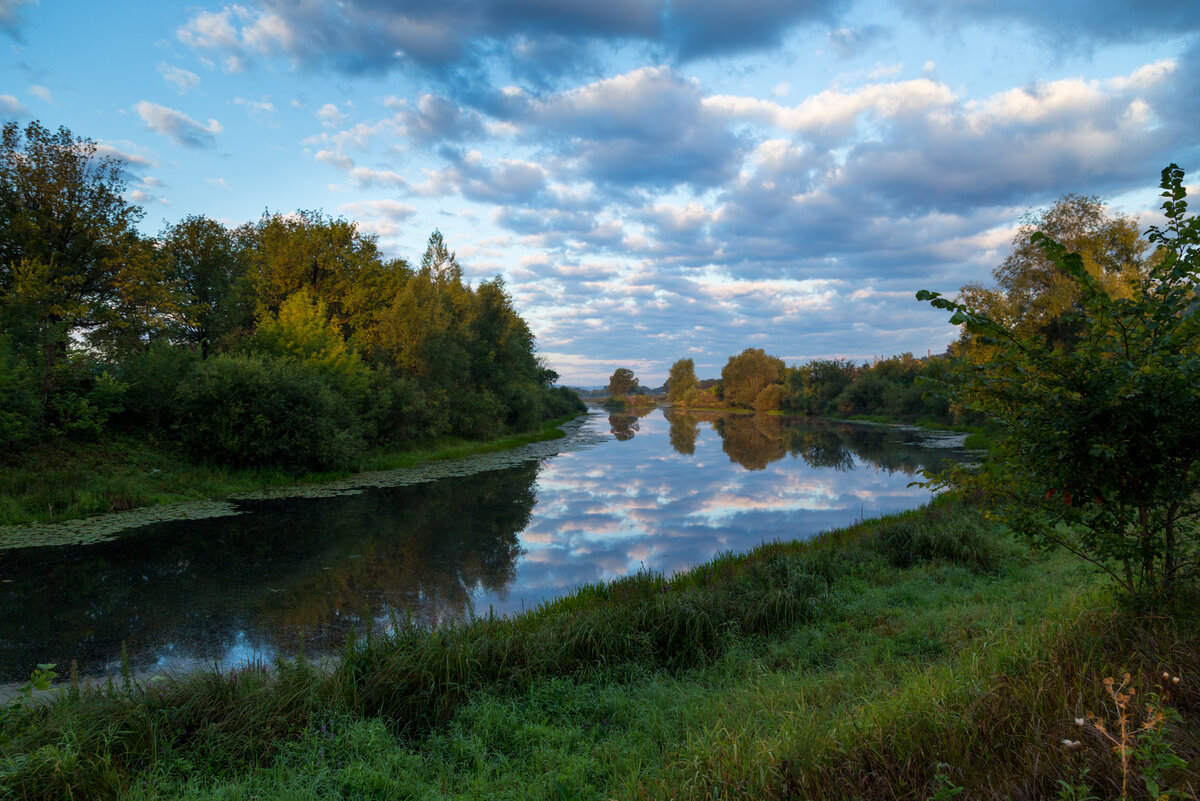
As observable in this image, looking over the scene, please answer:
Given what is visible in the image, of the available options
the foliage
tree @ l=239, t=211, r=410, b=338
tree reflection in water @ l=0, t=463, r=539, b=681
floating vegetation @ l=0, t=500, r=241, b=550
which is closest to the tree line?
tree reflection in water @ l=0, t=463, r=539, b=681

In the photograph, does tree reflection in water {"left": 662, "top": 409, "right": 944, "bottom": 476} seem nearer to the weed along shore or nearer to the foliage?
the foliage

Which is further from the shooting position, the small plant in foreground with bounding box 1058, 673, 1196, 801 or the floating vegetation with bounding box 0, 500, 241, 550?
the floating vegetation with bounding box 0, 500, 241, 550

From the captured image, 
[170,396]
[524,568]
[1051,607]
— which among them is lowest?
[524,568]

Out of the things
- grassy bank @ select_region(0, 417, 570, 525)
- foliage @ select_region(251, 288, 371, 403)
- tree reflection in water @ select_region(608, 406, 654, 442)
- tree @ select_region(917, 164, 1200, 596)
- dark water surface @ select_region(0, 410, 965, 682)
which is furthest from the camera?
tree reflection in water @ select_region(608, 406, 654, 442)

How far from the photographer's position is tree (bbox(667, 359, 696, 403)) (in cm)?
12566

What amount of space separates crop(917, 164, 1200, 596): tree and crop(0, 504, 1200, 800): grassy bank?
663 mm

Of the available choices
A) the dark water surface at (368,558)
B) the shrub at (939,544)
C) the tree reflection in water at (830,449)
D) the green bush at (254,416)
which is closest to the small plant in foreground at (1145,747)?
the dark water surface at (368,558)

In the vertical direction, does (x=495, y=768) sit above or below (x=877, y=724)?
below

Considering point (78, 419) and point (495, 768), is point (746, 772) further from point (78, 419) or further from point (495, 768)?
point (78, 419)

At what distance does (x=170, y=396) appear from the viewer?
1869 cm

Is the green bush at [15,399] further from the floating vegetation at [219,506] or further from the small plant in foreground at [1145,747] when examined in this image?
the small plant in foreground at [1145,747]

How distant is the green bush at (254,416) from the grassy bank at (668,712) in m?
14.9

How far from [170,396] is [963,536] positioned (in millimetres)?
22572

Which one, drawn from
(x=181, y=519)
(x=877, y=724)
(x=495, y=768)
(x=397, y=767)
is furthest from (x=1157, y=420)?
(x=181, y=519)
